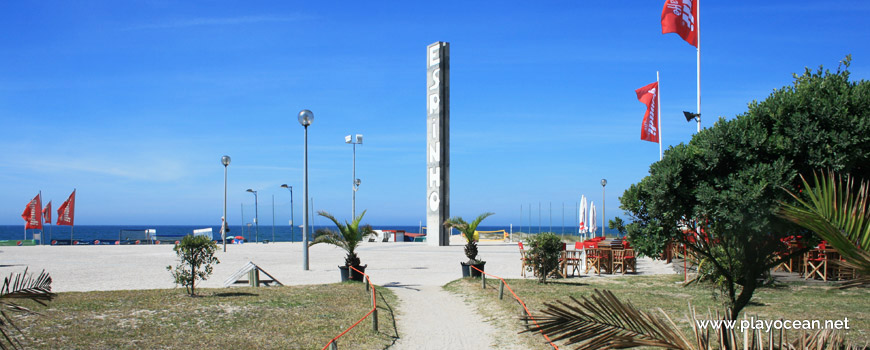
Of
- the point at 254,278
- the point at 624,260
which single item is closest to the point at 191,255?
the point at 254,278

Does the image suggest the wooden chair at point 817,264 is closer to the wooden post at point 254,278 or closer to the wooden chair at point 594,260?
the wooden chair at point 594,260

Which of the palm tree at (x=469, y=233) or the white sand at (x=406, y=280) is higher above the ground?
the palm tree at (x=469, y=233)

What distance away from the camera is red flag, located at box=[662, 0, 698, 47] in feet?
60.3

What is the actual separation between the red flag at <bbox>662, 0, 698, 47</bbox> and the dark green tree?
487 inches

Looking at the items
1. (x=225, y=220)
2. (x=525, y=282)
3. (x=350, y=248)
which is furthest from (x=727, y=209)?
(x=225, y=220)

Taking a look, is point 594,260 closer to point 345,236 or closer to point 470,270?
point 470,270

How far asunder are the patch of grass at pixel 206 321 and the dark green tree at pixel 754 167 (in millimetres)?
4666

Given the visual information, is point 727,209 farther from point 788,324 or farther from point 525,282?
point 525,282

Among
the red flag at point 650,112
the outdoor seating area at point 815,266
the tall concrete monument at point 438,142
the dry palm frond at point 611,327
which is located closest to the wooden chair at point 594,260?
the outdoor seating area at point 815,266

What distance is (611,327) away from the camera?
106 inches

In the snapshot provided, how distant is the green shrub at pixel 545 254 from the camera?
15.8 m

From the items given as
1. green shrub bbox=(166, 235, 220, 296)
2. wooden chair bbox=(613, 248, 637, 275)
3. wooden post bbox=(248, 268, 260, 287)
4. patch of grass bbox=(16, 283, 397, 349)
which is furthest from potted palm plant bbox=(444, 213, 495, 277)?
green shrub bbox=(166, 235, 220, 296)

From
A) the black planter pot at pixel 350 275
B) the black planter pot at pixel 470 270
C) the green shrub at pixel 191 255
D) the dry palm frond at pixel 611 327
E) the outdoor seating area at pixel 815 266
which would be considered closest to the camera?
the dry palm frond at pixel 611 327

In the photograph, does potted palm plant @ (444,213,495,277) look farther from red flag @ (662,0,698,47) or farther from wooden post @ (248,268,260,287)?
red flag @ (662,0,698,47)
